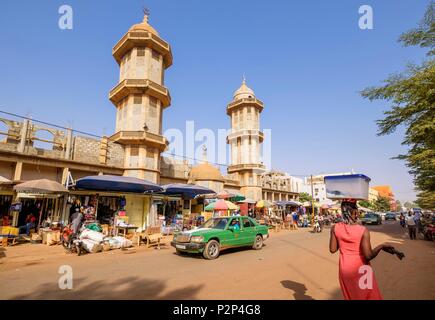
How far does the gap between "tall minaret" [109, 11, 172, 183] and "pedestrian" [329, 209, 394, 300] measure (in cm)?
1896

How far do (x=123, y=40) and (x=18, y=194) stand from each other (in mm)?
16451

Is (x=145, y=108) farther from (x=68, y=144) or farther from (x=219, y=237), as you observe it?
(x=219, y=237)

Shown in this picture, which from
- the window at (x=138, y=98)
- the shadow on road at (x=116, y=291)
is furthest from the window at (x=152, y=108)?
the shadow on road at (x=116, y=291)

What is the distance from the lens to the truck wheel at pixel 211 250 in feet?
30.4

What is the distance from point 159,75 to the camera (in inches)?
953

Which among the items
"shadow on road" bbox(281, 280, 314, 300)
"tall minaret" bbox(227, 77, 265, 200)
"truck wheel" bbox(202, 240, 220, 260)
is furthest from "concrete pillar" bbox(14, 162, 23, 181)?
"tall minaret" bbox(227, 77, 265, 200)

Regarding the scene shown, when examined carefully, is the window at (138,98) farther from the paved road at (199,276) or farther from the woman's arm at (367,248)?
the woman's arm at (367,248)

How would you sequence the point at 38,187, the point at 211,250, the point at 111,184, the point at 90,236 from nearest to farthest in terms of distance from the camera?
the point at 211,250 < the point at 90,236 < the point at 38,187 < the point at 111,184

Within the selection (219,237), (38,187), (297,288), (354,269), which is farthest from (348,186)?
(38,187)

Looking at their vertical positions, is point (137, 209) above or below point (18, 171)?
below

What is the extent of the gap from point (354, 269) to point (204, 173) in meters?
24.0

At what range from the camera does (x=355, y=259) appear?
3.35 metres

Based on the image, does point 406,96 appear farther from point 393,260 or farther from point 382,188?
point 382,188

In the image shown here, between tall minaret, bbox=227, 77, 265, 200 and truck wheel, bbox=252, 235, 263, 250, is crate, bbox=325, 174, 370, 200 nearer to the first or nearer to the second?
→ truck wheel, bbox=252, 235, 263, 250
